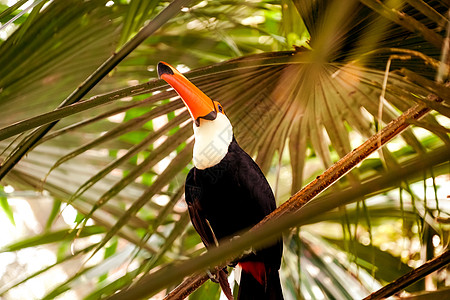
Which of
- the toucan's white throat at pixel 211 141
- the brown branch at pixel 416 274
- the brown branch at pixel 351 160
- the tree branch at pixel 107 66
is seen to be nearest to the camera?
the brown branch at pixel 416 274

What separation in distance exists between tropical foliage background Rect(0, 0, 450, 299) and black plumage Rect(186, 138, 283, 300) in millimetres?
41

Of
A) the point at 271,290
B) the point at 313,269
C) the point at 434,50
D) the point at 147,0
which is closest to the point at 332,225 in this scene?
the point at 313,269

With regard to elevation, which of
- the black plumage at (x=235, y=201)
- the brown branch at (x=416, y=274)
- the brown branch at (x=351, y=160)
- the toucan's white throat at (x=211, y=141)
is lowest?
the brown branch at (x=416, y=274)

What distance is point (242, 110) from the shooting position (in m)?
1.07

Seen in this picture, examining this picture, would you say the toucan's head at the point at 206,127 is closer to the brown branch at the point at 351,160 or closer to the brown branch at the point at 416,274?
the brown branch at the point at 351,160

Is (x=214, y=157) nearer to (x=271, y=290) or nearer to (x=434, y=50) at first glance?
(x=271, y=290)

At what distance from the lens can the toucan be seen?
3.10ft

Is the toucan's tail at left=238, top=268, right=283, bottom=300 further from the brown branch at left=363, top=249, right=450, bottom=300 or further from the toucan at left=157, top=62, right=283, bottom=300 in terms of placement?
the brown branch at left=363, top=249, right=450, bottom=300

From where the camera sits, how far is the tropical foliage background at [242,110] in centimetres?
81

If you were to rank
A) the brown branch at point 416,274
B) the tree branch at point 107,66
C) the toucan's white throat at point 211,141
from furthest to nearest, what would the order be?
1. the toucan's white throat at point 211,141
2. the tree branch at point 107,66
3. the brown branch at point 416,274

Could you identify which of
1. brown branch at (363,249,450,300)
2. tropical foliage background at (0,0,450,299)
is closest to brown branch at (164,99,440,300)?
tropical foliage background at (0,0,450,299)

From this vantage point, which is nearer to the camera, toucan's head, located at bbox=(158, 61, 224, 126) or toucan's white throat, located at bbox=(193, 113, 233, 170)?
toucan's head, located at bbox=(158, 61, 224, 126)

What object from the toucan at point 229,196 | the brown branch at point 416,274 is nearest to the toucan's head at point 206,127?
the toucan at point 229,196

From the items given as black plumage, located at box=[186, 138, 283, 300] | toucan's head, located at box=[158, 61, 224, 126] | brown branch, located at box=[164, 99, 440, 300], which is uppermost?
toucan's head, located at box=[158, 61, 224, 126]
